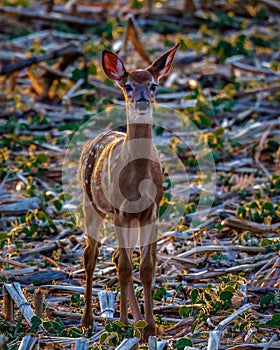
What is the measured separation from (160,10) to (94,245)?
13.4 m

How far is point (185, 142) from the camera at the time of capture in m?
13.2

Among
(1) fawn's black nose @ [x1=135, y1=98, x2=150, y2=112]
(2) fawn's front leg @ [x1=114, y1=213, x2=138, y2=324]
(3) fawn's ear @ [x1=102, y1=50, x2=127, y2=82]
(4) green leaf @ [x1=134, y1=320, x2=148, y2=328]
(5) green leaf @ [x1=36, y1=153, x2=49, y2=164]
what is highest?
(3) fawn's ear @ [x1=102, y1=50, x2=127, y2=82]

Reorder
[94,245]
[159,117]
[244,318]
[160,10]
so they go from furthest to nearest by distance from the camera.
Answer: [160,10], [159,117], [94,245], [244,318]

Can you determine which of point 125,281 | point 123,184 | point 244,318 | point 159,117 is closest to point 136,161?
point 123,184

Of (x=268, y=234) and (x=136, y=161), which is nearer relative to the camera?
(x=136, y=161)

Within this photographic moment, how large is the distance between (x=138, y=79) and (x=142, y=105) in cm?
29

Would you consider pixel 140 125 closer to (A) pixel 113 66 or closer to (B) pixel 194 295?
(A) pixel 113 66

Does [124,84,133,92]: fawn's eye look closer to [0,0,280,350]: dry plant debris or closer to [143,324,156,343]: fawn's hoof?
[0,0,280,350]: dry plant debris

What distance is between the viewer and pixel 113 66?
806cm

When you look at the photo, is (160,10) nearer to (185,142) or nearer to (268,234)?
(185,142)

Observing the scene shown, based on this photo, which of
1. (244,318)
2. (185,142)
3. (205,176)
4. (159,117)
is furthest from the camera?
(159,117)

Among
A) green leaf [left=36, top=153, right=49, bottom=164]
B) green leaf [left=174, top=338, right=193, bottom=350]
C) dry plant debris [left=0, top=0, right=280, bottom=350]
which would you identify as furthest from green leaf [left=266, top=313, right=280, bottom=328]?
green leaf [left=36, top=153, right=49, bottom=164]

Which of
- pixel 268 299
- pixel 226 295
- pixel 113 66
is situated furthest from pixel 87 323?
pixel 113 66

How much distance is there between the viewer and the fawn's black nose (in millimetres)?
7543
